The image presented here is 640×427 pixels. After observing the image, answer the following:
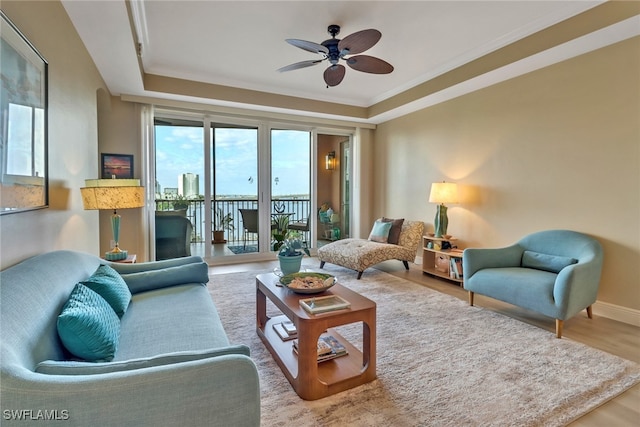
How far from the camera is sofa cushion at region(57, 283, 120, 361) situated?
1226 mm

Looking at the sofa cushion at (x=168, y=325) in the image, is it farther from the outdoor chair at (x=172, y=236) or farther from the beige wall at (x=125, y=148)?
the outdoor chair at (x=172, y=236)

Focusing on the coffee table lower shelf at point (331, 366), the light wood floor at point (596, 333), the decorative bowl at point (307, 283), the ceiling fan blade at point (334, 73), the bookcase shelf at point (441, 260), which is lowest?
the light wood floor at point (596, 333)

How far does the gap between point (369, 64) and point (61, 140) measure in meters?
2.65

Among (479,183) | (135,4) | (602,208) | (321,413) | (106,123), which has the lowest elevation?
(321,413)

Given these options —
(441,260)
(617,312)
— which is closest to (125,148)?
(441,260)

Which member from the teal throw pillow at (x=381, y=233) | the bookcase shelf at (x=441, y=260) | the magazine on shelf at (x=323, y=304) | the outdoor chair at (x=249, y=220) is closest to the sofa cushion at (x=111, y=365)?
the magazine on shelf at (x=323, y=304)

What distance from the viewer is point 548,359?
218cm

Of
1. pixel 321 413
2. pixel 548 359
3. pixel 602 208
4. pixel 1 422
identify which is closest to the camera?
pixel 1 422

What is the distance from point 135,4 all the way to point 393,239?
406cm

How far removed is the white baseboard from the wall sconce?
179 inches

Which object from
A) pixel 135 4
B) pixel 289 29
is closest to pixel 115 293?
pixel 135 4

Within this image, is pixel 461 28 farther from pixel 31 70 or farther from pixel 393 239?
pixel 31 70

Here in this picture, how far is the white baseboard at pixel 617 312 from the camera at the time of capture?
279 centimetres

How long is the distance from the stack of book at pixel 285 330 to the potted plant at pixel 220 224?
312cm
